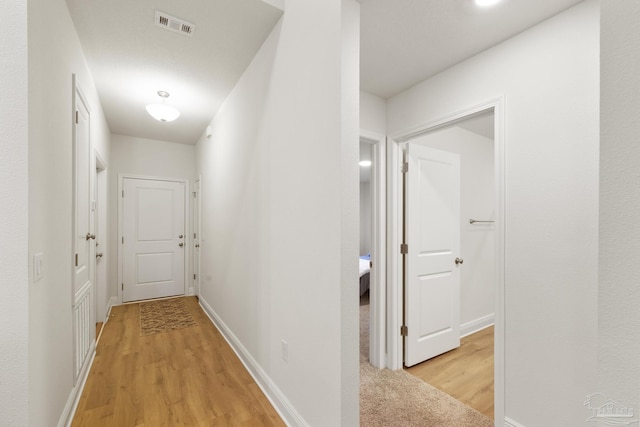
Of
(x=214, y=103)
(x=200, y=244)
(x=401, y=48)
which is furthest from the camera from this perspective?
(x=200, y=244)

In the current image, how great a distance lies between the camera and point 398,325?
99.6 inches

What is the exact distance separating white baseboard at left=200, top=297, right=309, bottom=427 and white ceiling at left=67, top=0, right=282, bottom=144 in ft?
8.41

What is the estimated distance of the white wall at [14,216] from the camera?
1132mm

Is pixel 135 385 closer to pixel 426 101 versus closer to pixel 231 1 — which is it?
pixel 231 1

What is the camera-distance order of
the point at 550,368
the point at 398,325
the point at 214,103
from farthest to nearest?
the point at 214,103 → the point at 398,325 → the point at 550,368

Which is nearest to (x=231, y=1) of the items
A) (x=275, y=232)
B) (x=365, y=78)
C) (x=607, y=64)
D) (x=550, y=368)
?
(x=365, y=78)

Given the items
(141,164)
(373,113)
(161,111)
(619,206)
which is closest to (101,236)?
(141,164)

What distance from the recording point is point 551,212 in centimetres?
160

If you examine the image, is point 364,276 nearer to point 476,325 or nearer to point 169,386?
point 476,325

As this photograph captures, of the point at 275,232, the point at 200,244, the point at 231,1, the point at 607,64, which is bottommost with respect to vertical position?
the point at 200,244

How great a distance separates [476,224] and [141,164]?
5111 mm

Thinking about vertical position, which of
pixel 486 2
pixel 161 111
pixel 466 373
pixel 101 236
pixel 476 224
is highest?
pixel 486 2

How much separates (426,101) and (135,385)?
10.8ft

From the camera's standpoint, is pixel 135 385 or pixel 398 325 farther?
pixel 398 325
